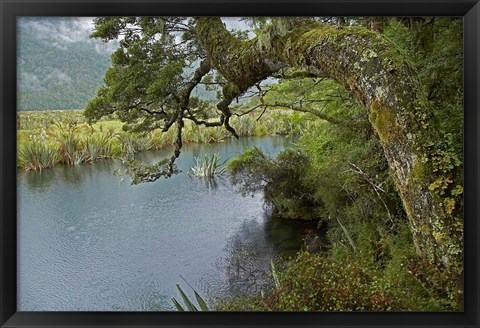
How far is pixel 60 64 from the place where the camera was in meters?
3.92

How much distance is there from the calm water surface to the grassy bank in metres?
0.11

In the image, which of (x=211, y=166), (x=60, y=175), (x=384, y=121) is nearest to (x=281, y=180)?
(x=211, y=166)

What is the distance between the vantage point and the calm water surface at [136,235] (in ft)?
13.0

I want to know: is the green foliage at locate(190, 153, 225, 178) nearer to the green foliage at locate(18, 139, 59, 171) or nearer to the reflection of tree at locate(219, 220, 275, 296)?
the reflection of tree at locate(219, 220, 275, 296)

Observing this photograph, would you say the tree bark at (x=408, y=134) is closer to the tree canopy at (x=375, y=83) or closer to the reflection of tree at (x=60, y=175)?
the tree canopy at (x=375, y=83)

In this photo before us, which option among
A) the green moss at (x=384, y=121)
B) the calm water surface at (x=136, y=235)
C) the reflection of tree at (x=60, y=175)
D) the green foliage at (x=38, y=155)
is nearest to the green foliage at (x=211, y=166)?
the calm water surface at (x=136, y=235)

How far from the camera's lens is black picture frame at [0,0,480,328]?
1.09 meters

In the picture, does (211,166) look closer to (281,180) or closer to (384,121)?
(281,180)

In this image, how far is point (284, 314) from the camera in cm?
115

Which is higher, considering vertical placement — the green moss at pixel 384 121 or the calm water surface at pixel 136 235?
Result: the green moss at pixel 384 121

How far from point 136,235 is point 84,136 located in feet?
3.59

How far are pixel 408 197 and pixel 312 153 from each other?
201cm
